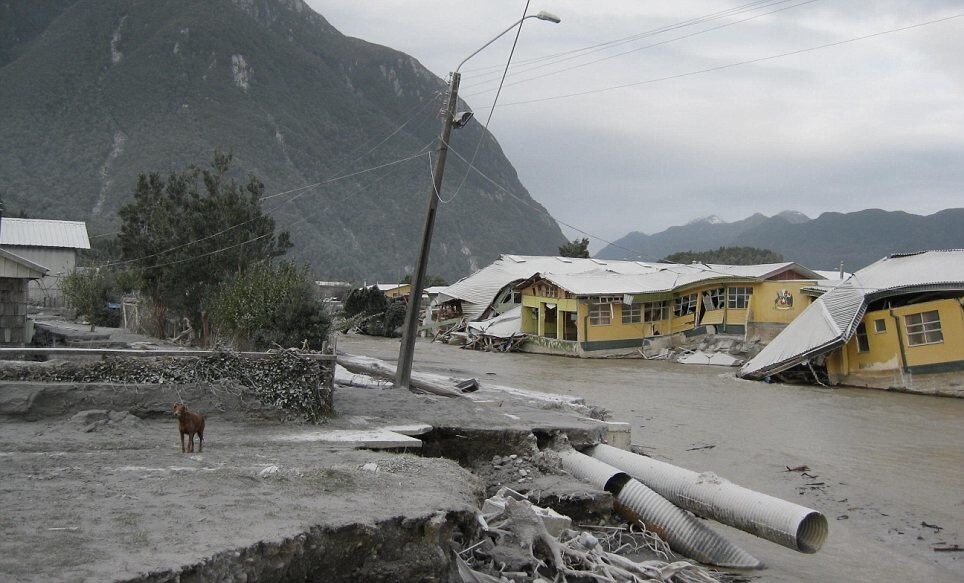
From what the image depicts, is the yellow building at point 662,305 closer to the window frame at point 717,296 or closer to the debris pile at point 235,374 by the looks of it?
the window frame at point 717,296

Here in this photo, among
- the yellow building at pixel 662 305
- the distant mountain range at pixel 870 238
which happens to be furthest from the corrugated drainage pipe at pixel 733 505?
the distant mountain range at pixel 870 238

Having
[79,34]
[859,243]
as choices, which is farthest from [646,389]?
[859,243]

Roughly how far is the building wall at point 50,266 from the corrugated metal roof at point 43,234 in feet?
1.24

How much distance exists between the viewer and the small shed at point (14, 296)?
17016mm

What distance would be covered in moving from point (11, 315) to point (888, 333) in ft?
84.7

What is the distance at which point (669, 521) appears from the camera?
9.19 meters

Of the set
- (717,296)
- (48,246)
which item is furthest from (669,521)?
(48,246)

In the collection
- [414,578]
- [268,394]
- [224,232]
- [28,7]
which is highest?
[28,7]

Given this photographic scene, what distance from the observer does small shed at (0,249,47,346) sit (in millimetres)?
17016

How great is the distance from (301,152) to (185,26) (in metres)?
36.3

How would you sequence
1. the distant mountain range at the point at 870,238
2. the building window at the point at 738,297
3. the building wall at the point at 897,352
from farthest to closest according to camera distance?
the distant mountain range at the point at 870,238
the building window at the point at 738,297
the building wall at the point at 897,352

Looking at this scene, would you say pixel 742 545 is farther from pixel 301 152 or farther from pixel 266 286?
pixel 301 152

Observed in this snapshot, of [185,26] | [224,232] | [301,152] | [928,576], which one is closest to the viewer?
[928,576]

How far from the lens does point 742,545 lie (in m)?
9.95
